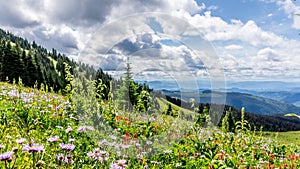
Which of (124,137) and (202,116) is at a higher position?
(202,116)

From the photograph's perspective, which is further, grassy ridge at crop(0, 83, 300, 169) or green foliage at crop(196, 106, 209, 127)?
green foliage at crop(196, 106, 209, 127)

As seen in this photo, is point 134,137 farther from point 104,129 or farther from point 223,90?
point 223,90

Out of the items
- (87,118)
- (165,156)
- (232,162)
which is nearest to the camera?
(232,162)

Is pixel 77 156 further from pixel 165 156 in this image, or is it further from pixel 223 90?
pixel 223 90

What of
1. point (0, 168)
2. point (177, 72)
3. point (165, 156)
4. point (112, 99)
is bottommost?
point (165, 156)

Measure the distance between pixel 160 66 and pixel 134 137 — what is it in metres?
1.62

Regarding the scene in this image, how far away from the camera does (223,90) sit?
597 cm

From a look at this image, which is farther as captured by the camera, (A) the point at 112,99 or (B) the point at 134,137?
(A) the point at 112,99

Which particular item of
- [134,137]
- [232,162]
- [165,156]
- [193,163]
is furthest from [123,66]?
[232,162]

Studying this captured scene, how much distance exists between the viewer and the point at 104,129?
6266 millimetres

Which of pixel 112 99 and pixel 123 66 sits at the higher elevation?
pixel 123 66

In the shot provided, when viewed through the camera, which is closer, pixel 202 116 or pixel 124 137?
pixel 124 137

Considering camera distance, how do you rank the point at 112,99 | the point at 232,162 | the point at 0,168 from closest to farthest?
the point at 0,168
the point at 232,162
the point at 112,99

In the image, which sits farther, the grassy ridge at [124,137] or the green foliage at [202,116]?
the green foliage at [202,116]
